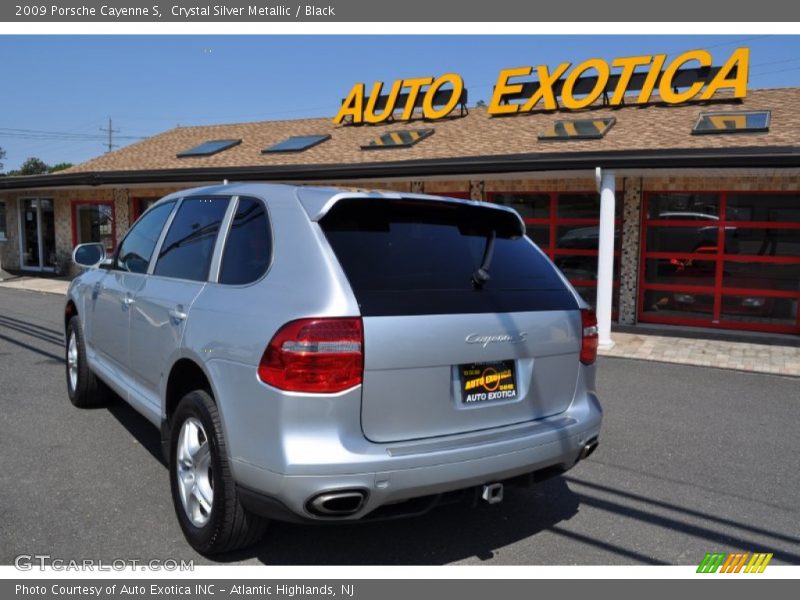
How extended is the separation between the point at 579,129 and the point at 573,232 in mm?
2092

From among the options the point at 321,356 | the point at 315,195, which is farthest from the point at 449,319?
the point at 315,195

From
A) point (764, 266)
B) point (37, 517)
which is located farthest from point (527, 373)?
point (764, 266)

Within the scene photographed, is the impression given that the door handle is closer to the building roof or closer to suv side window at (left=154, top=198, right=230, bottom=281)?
suv side window at (left=154, top=198, right=230, bottom=281)

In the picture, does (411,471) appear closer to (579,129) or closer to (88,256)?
(88,256)

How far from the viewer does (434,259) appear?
3301 millimetres

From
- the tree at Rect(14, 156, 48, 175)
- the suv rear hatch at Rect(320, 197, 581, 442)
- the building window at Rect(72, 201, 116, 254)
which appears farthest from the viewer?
the tree at Rect(14, 156, 48, 175)

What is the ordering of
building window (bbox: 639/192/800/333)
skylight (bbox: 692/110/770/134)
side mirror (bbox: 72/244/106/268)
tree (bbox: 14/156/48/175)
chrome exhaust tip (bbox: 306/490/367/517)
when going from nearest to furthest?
chrome exhaust tip (bbox: 306/490/367/517), side mirror (bbox: 72/244/106/268), building window (bbox: 639/192/800/333), skylight (bbox: 692/110/770/134), tree (bbox: 14/156/48/175)

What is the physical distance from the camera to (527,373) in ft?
10.8

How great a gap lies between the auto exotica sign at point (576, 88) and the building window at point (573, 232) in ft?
11.3

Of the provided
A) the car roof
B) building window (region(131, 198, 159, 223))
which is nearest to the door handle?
the car roof

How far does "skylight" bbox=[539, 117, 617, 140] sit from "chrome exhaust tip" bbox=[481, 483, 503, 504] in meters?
10.6

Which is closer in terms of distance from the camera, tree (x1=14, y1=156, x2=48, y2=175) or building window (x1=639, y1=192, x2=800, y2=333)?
building window (x1=639, y1=192, x2=800, y2=333)

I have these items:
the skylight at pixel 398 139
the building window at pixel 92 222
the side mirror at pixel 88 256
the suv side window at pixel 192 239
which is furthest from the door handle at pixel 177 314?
the building window at pixel 92 222

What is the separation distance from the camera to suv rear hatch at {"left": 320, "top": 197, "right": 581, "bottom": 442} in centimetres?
287
